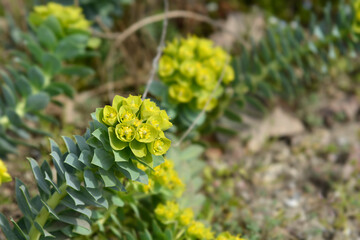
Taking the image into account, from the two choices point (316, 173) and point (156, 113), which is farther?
point (316, 173)

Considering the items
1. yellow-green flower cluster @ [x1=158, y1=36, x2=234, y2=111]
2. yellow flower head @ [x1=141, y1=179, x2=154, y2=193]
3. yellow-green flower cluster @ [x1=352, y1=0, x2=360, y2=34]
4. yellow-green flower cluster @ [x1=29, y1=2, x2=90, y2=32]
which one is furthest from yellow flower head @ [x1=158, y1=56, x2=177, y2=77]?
yellow-green flower cluster @ [x1=352, y1=0, x2=360, y2=34]

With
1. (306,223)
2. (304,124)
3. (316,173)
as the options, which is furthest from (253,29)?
(306,223)

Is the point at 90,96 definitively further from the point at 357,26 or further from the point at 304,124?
the point at 357,26

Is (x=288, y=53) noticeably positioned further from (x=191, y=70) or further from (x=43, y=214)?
(x=43, y=214)

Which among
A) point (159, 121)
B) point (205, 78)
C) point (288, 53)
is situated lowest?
point (159, 121)

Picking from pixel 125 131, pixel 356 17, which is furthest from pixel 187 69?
pixel 356 17

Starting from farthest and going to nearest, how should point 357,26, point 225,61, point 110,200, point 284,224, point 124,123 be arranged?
point 357,26 → point 225,61 → point 284,224 → point 110,200 → point 124,123

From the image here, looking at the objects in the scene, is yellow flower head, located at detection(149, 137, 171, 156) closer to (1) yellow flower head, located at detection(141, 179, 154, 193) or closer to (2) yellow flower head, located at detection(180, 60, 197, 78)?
(1) yellow flower head, located at detection(141, 179, 154, 193)
